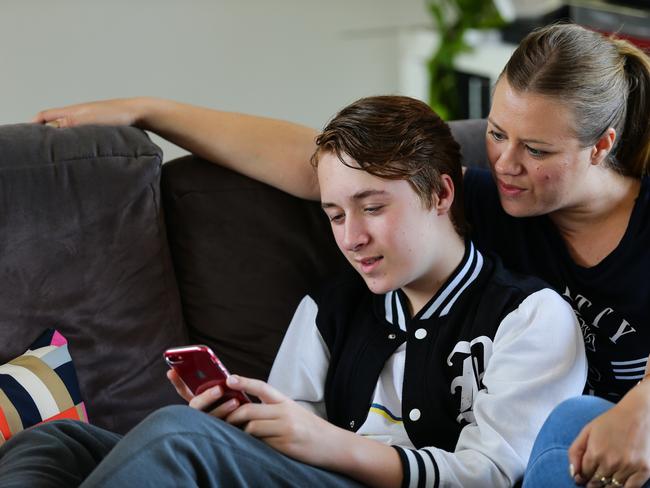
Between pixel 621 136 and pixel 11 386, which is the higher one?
pixel 621 136

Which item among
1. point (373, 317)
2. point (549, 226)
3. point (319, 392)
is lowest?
point (319, 392)

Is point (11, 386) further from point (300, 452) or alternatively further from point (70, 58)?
point (70, 58)

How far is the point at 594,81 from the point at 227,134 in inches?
24.7

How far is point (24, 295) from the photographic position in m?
1.58

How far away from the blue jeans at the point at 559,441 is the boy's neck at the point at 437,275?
1.01 ft

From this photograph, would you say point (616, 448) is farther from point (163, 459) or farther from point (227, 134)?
point (227, 134)

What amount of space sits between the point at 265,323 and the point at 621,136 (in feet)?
2.26

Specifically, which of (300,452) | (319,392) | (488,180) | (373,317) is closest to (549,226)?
(488,180)

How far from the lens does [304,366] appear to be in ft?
5.16

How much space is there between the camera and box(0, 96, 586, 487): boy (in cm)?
127

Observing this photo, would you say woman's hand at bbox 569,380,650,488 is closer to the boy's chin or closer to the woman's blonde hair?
the boy's chin

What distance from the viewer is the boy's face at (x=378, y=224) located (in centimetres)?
142

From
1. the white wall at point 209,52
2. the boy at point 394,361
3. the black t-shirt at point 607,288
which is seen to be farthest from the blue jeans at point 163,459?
the white wall at point 209,52

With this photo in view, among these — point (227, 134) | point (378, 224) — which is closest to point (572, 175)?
point (378, 224)
